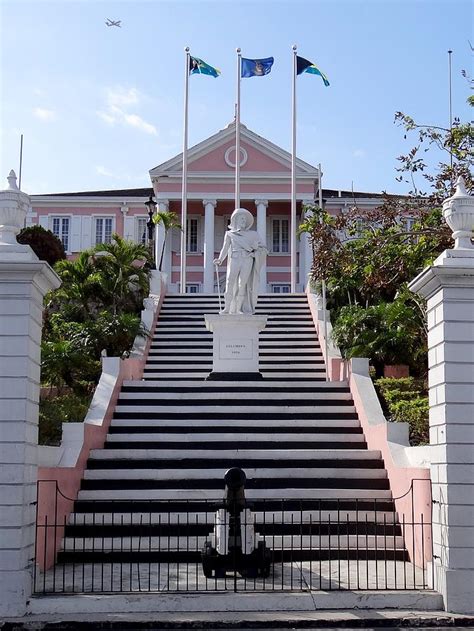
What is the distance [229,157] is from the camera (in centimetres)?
3825

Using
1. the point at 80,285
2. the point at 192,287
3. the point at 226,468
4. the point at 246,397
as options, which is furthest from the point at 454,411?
the point at 192,287

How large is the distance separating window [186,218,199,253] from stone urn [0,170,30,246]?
30.2m

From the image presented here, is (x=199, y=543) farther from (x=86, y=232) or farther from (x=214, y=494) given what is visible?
(x=86, y=232)

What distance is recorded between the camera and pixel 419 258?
15.2m

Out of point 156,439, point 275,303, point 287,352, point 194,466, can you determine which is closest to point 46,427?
point 156,439

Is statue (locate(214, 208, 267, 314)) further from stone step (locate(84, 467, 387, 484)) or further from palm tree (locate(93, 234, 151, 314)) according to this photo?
palm tree (locate(93, 234, 151, 314))

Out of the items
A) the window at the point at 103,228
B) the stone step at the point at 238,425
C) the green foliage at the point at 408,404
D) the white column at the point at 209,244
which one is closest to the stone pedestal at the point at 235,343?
A: the green foliage at the point at 408,404

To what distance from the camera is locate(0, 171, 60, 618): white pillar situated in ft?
27.3

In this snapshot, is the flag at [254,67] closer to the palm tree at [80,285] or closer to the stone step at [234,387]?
the palm tree at [80,285]

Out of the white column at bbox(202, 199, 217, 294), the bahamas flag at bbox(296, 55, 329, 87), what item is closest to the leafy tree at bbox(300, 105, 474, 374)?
the bahamas flag at bbox(296, 55, 329, 87)

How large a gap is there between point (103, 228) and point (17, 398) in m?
33.3

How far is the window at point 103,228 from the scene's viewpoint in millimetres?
41156

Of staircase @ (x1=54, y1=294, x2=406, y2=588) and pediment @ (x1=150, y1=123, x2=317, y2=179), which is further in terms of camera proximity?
pediment @ (x1=150, y1=123, x2=317, y2=179)

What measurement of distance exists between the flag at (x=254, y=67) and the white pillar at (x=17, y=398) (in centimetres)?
2147
